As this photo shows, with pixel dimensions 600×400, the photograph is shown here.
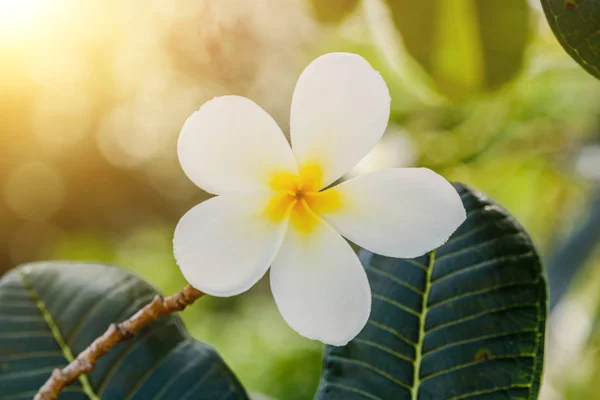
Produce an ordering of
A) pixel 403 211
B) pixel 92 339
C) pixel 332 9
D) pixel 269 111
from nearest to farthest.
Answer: pixel 403 211, pixel 92 339, pixel 332 9, pixel 269 111

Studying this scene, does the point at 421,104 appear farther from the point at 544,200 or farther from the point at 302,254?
the point at 302,254

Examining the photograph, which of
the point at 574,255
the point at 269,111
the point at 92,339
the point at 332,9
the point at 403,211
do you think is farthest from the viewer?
the point at 269,111

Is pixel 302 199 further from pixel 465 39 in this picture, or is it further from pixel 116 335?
pixel 465 39

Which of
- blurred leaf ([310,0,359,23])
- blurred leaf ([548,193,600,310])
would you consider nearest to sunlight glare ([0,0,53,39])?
blurred leaf ([310,0,359,23])

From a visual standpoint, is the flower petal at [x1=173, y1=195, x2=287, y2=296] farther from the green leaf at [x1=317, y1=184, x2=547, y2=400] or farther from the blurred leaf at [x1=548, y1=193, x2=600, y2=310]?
the blurred leaf at [x1=548, y1=193, x2=600, y2=310]

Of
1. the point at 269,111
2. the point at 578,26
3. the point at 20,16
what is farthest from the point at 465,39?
the point at 20,16

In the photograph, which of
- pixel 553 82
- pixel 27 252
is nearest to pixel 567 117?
pixel 553 82
